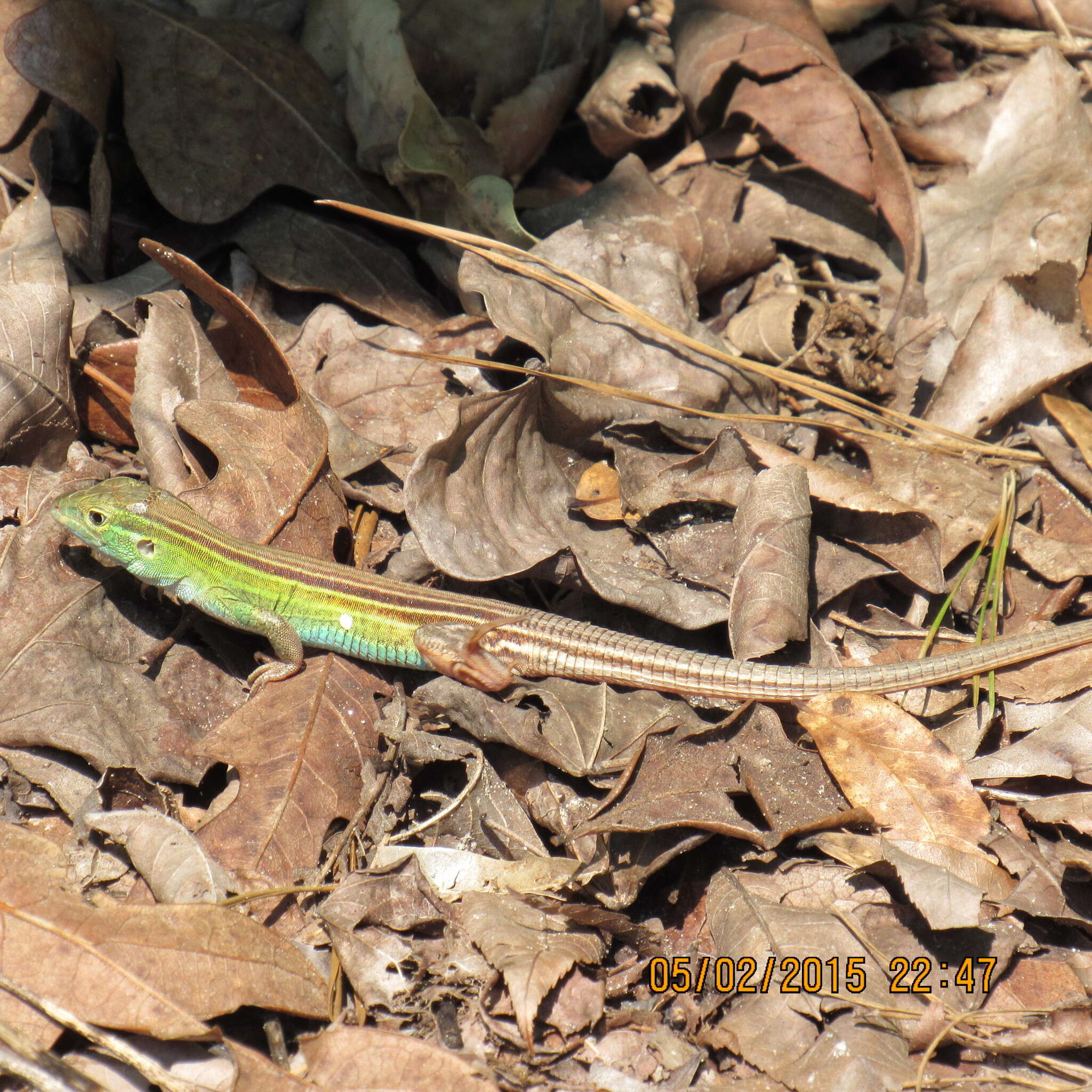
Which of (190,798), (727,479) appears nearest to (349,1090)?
(190,798)

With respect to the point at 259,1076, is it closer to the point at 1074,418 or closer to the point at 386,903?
the point at 386,903

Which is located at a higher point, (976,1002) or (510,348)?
(510,348)

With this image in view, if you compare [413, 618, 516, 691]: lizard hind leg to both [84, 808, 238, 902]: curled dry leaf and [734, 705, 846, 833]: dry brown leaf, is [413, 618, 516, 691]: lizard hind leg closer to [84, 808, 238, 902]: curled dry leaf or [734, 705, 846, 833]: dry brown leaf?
[734, 705, 846, 833]: dry brown leaf

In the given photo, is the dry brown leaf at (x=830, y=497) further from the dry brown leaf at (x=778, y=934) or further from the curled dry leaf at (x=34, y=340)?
the curled dry leaf at (x=34, y=340)

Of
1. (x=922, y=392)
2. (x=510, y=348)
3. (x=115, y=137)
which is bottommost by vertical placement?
(x=922, y=392)

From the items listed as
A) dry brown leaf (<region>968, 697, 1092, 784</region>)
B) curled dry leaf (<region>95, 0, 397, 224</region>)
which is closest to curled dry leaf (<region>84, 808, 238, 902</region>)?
dry brown leaf (<region>968, 697, 1092, 784</region>)

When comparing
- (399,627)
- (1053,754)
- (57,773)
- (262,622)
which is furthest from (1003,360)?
(57,773)

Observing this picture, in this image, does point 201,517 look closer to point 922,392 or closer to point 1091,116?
point 922,392
